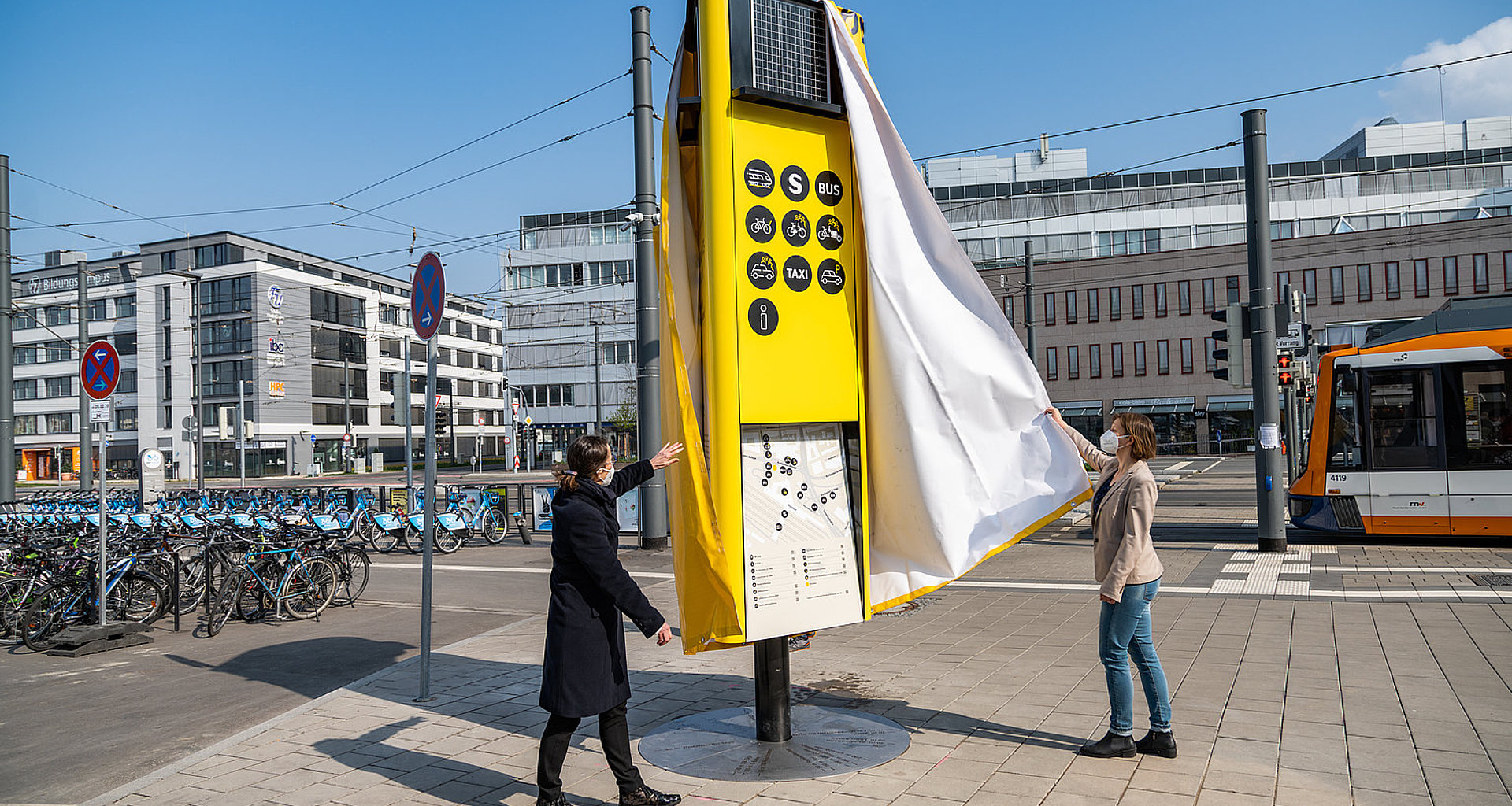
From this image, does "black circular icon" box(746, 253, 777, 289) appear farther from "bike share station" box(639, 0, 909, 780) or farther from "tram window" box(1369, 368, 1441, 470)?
"tram window" box(1369, 368, 1441, 470)

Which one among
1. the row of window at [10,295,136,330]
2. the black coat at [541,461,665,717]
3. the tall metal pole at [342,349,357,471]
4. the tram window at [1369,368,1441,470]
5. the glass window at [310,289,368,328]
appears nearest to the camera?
the black coat at [541,461,665,717]

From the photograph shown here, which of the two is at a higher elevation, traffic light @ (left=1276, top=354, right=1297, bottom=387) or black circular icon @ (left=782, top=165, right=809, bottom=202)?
black circular icon @ (left=782, top=165, right=809, bottom=202)

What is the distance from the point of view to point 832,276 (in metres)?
4.97

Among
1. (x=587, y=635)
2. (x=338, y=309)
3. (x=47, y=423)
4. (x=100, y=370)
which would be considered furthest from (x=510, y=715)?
(x=47, y=423)

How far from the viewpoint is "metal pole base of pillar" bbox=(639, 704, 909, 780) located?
16.2 feet

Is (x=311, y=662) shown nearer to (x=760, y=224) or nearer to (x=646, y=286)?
(x=760, y=224)

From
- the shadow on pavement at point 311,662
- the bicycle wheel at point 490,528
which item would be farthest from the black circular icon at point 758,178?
the bicycle wheel at point 490,528

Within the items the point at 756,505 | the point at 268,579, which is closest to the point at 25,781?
the point at 756,505

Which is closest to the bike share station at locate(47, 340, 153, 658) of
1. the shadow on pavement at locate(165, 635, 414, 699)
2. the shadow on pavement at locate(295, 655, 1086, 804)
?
the shadow on pavement at locate(165, 635, 414, 699)

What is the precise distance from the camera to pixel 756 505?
4.81m

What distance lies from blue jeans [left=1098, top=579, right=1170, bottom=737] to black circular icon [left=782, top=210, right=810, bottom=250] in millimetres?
2299

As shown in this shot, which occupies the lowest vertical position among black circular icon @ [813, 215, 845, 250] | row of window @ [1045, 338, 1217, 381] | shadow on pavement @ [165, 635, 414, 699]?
shadow on pavement @ [165, 635, 414, 699]

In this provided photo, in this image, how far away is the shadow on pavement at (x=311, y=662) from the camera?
770 centimetres

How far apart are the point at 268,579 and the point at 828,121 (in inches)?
318
